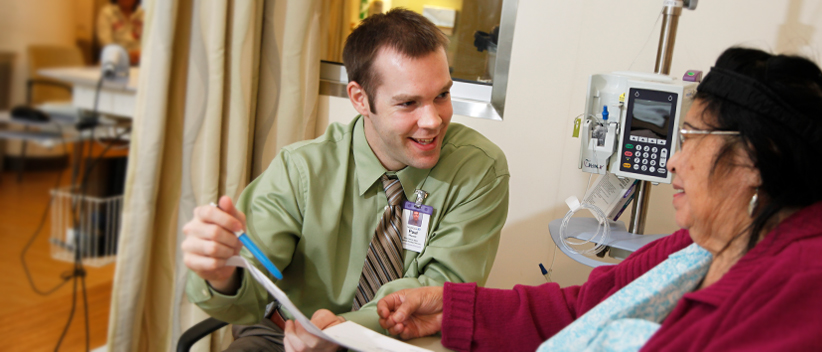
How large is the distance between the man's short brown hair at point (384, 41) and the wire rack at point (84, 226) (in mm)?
1085

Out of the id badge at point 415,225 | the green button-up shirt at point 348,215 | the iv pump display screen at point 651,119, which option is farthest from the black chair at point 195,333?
the iv pump display screen at point 651,119

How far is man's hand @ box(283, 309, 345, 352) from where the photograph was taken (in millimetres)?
1112

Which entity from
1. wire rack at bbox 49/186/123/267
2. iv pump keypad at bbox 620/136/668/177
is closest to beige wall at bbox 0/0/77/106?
wire rack at bbox 49/186/123/267

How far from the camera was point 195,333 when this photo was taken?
1.31 m

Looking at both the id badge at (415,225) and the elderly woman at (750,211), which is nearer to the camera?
the elderly woman at (750,211)

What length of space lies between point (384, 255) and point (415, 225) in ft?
0.39

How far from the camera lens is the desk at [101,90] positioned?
1.53 m

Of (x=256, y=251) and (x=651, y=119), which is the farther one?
(x=651, y=119)

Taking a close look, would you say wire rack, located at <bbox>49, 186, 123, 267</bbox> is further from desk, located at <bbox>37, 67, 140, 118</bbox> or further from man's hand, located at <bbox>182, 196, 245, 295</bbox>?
man's hand, located at <bbox>182, 196, 245, 295</bbox>

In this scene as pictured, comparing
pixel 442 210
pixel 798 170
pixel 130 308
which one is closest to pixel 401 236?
pixel 442 210

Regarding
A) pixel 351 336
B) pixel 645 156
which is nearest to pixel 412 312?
pixel 351 336

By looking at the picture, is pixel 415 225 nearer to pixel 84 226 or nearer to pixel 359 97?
pixel 359 97

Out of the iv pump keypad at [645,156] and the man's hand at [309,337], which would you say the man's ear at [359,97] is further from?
the iv pump keypad at [645,156]

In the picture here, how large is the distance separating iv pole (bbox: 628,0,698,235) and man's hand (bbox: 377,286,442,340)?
94 centimetres
